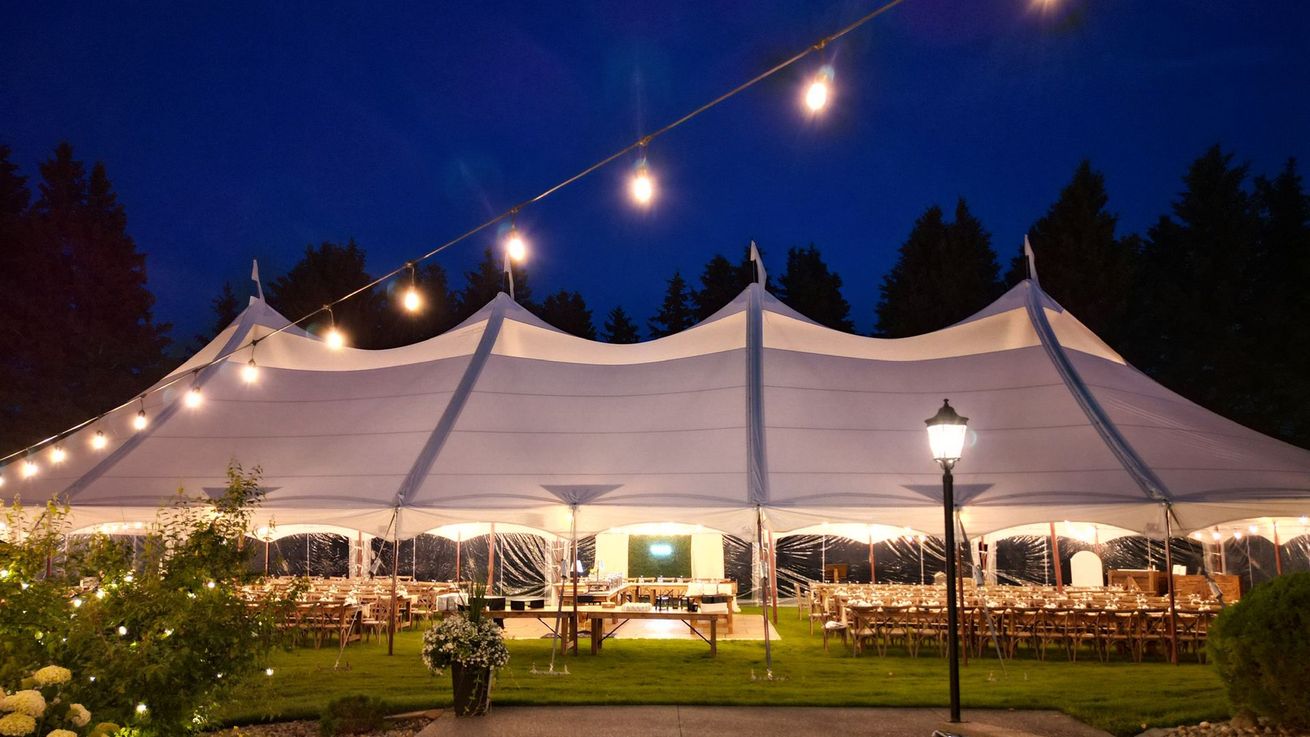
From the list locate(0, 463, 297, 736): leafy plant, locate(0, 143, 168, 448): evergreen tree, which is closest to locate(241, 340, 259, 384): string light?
locate(0, 463, 297, 736): leafy plant

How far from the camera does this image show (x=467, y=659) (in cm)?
755

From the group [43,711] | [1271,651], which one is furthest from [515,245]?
[1271,651]

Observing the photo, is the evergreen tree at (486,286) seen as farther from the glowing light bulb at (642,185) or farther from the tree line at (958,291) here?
the glowing light bulb at (642,185)

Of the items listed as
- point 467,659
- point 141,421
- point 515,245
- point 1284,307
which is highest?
point 1284,307

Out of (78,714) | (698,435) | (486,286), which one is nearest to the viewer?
(78,714)

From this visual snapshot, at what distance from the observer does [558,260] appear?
131875 mm

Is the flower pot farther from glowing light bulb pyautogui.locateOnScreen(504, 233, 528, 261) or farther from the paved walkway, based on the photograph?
glowing light bulb pyautogui.locateOnScreen(504, 233, 528, 261)

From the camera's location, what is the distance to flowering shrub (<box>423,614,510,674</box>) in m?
7.57

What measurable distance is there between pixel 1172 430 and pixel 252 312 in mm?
13584

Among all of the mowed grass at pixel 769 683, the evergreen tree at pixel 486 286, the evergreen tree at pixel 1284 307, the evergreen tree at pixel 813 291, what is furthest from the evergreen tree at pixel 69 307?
the evergreen tree at pixel 1284 307

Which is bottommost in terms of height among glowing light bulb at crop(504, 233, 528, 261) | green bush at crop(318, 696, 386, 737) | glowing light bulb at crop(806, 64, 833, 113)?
green bush at crop(318, 696, 386, 737)

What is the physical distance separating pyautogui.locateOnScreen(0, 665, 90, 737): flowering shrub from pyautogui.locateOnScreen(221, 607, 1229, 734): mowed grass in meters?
1.82

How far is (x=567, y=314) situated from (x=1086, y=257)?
1867cm

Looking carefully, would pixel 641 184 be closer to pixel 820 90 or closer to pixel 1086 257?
pixel 820 90
